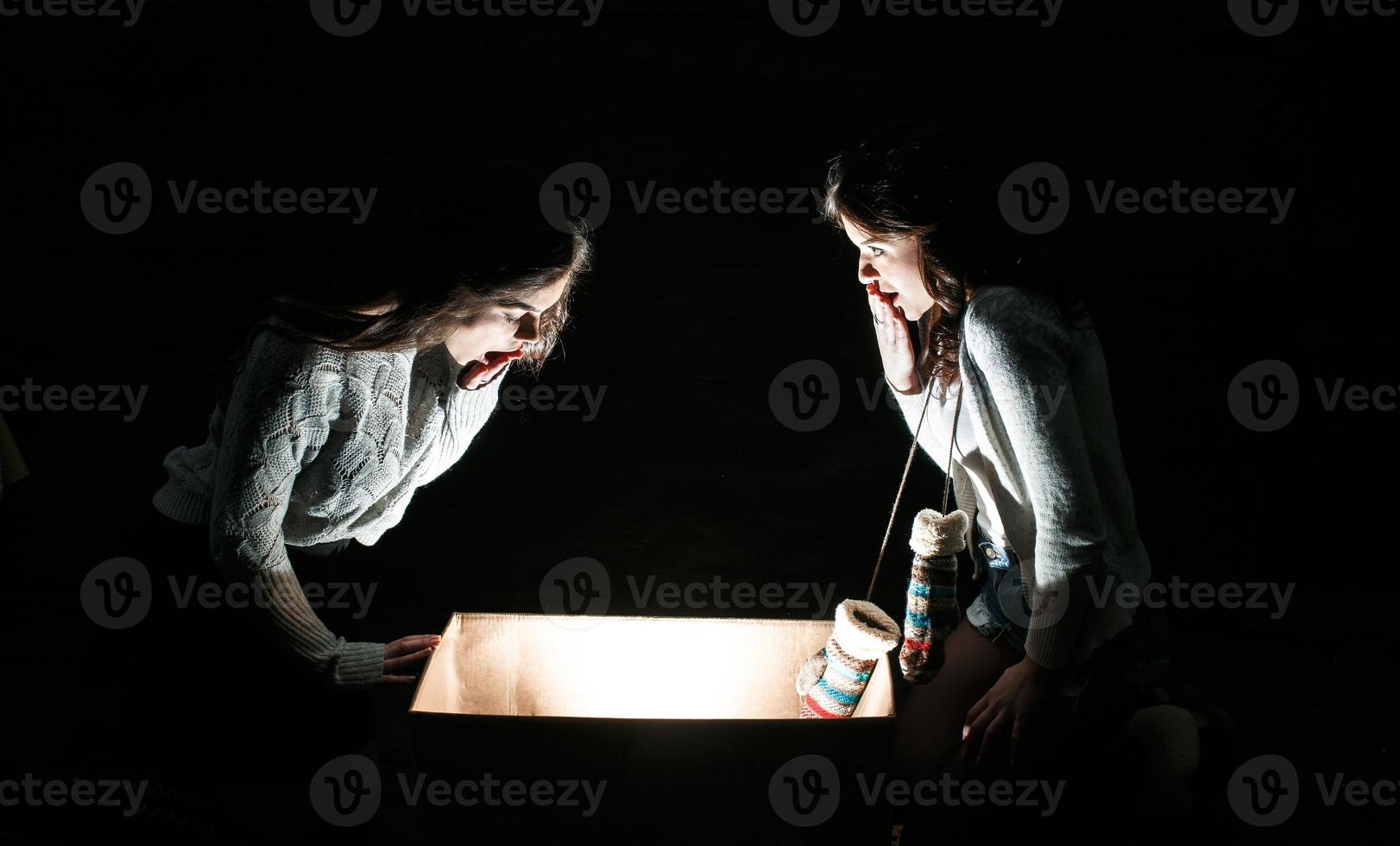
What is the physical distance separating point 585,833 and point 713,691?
38 centimetres

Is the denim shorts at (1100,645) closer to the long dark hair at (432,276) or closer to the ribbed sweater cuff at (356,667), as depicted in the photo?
the long dark hair at (432,276)

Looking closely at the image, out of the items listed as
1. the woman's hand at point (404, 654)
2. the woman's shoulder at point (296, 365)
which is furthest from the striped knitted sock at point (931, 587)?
the woman's shoulder at point (296, 365)

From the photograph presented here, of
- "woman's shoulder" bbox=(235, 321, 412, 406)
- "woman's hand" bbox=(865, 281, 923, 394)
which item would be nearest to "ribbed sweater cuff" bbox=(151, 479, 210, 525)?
"woman's shoulder" bbox=(235, 321, 412, 406)

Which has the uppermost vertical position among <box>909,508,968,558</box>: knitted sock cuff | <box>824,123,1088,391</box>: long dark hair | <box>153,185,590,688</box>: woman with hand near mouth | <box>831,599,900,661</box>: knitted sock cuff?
<box>824,123,1088,391</box>: long dark hair

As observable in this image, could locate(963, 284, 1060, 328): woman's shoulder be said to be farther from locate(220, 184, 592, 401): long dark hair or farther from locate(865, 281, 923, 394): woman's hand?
locate(220, 184, 592, 401): long dark hair

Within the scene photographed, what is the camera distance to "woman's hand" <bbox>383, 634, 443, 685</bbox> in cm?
121

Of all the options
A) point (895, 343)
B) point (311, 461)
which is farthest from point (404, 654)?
point (895, 343)

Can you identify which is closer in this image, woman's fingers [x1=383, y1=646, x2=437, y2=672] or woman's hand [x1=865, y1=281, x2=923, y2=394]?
woman's fingers [x1=383, y1=646, x2=437, y2=672]

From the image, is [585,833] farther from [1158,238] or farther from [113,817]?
[1158,238]

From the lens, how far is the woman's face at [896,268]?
1164mm

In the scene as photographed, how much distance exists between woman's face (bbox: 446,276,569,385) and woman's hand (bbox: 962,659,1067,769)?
743mm

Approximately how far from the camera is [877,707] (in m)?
1.13

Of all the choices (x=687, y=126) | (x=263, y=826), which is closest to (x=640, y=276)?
(x=687, y=126)

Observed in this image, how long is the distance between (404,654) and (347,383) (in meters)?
0.37
